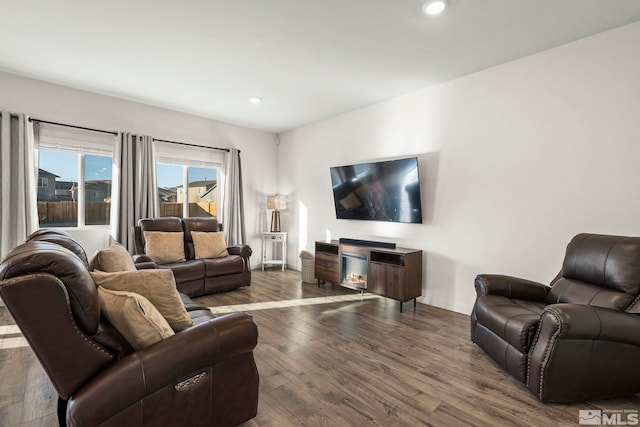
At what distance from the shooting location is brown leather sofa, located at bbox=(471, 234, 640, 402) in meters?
1.86

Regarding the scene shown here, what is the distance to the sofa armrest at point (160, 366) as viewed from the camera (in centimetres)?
121

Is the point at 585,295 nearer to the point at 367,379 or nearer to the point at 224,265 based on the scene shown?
the point at 367,379

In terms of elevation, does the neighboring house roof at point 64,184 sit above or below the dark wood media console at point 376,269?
above

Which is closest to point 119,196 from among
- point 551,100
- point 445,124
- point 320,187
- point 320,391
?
point 320,187

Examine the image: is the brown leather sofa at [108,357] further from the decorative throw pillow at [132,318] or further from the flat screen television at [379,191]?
the flat screen television at [379,191]

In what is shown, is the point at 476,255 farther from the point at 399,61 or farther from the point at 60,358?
the point at 60,358

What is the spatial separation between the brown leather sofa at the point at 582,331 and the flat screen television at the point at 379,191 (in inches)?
66.5

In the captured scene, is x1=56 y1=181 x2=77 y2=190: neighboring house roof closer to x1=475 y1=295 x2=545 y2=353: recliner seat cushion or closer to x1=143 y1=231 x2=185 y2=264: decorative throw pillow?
→ x1=143 y1=231 x2=185 y2=264: decorative throw pillow

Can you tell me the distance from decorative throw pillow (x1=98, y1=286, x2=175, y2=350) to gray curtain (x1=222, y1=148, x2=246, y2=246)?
400 cm

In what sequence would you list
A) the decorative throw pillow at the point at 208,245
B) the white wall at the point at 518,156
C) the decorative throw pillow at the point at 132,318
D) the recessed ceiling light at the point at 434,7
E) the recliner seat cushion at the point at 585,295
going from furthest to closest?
the decorative throw pillow at the point at 208,245, the white wall at the point at 518,156, the recessed ceiling light at the point at 434,7, the recliner seat cushion at the point at 585,295, the decorative throw pillow at the point at 132,318

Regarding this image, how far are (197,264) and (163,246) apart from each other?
1.80ft

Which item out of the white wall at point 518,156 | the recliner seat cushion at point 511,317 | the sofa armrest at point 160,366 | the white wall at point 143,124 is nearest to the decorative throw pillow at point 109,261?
the sofa armrest at point 160,366

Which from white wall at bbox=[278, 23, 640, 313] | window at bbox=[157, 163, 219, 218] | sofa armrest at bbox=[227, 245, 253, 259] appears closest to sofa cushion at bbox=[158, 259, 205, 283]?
sofa armrest at bbox=[227, 245, 253, 259]

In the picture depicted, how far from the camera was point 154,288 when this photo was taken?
164cm
